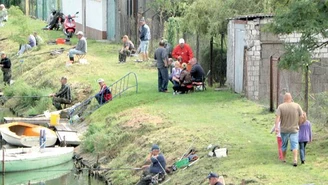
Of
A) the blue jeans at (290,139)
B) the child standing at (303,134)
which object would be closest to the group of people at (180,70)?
the child standing at (303,134)

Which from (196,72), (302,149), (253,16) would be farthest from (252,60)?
(302,149)

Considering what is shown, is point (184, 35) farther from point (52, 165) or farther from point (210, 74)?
point (52, 165)

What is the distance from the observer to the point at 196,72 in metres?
32.1

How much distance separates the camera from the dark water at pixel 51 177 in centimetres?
2684

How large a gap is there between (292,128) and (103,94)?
1341 centimetres

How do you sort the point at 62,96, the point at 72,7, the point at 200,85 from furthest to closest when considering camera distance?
the point at 72,7 < the point at 62,96 < the point at 200,85

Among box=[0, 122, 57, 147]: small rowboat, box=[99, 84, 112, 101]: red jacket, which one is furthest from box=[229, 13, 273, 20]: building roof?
box=[0, 122, 57, 147]: small rowboat

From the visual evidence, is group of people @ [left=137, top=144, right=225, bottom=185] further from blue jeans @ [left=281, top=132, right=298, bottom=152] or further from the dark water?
the dark water

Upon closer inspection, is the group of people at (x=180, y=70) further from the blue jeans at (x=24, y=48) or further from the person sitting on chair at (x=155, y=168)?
the blue jeans at (x=24, y=48)

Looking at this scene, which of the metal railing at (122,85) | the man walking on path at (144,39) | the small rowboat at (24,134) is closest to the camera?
the small rowboat at (24,134)

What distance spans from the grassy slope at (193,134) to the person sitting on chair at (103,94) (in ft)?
2.04

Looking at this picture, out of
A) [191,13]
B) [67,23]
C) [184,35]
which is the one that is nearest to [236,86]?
[191,13]

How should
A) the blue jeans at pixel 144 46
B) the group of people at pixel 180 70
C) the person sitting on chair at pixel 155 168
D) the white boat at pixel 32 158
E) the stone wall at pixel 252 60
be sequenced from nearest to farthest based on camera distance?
the person sitting on chair at pixel 155 168
the white boat at pixel 32 158
the stone wall at pixel 252 60
the group of people at pixel 180 70
the blue jeans at pixel 144 46

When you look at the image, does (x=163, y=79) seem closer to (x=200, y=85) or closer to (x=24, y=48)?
(x=200, y=85)
